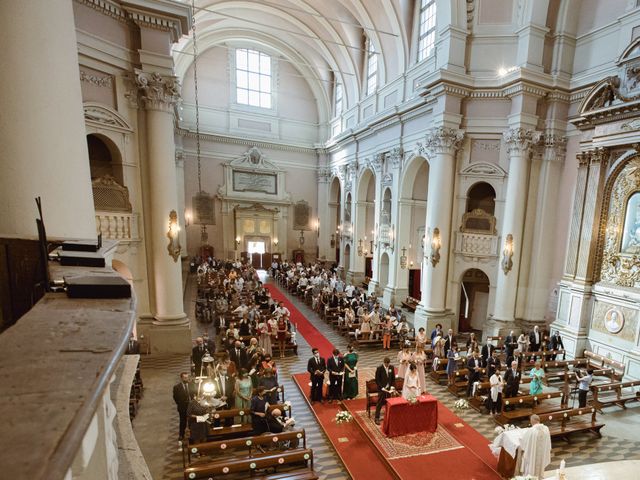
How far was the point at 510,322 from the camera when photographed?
13.4 meters

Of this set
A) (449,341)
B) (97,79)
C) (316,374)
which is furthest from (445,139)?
(97,79)

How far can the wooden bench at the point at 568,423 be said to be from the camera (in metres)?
7.43

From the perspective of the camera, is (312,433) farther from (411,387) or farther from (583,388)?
(583,388)

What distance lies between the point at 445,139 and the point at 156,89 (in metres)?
9.93

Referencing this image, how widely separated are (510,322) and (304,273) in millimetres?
11065

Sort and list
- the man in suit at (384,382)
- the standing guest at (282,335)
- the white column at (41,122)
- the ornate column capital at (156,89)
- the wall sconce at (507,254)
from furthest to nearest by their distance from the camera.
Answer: the wall sconce at (507,254)
the standing guest at (282,335)
the ornate column capital at (156,89)
the man in suit at (384,382)
the white column at (41,122)

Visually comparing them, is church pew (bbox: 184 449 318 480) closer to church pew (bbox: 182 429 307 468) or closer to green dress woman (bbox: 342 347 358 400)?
church pew (bbox: 182 429 307 468)

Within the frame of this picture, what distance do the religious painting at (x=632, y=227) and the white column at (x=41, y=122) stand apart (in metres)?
13.6

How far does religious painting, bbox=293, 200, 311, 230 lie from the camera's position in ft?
90.8

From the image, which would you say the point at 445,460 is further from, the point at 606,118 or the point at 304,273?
the point at 304,273

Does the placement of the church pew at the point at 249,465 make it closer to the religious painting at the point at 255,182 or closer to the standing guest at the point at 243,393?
the standing guest at the point at 243,393

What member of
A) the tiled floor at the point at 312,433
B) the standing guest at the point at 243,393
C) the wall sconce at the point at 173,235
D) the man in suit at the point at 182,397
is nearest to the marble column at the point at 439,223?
the tiled floor at the point at 312,433

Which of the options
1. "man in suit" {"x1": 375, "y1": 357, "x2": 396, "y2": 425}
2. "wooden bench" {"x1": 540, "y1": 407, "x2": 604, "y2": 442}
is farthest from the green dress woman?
"wooden bench" {"x1": 540, "y1": 407, "x2": 604, "y2": 442}

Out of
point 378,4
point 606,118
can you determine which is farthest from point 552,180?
point 378,4
